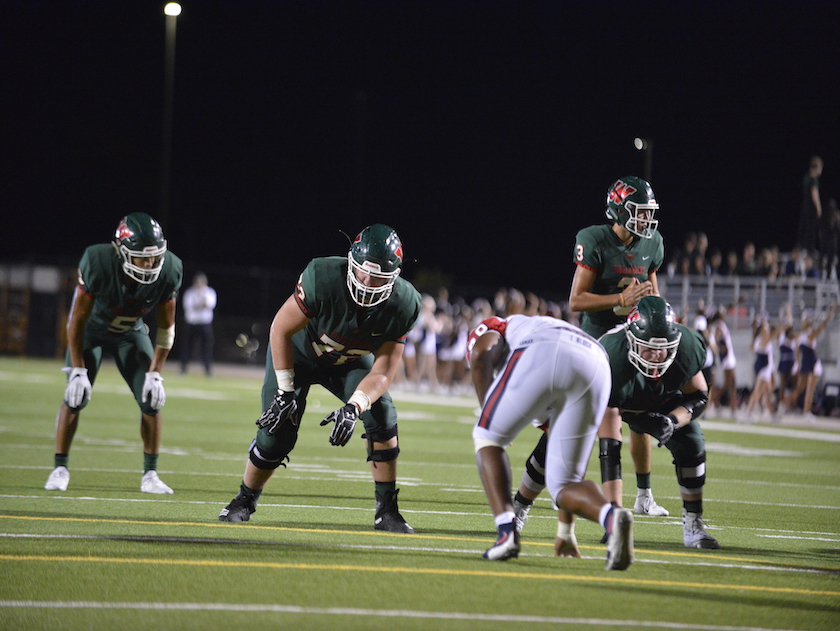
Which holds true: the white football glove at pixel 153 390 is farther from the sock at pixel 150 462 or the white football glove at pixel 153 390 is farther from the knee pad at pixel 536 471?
the knee pad at pixel 536 471

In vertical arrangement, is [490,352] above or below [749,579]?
above

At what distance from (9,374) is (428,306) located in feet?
29.5

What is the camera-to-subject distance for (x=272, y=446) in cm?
632

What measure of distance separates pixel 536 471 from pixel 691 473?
0.93 metres

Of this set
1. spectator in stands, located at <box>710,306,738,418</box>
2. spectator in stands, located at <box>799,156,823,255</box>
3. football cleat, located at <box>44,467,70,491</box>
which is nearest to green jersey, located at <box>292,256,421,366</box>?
football cleat, located at <box>44,467,70,491</box>

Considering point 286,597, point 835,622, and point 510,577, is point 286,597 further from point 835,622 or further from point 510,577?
point 835,622

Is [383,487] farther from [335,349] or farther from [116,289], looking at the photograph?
[116,289]

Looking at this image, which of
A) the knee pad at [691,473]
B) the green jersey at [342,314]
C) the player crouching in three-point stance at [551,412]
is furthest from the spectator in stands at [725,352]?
the player crouching in three-point stance at [551,412]

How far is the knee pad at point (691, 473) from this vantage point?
6238 mm

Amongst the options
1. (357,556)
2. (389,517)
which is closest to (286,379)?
(389,517)

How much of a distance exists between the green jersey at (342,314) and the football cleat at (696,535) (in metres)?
2.03

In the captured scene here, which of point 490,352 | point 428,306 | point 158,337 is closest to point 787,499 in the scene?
point 490,352

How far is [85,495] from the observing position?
7.28 metres

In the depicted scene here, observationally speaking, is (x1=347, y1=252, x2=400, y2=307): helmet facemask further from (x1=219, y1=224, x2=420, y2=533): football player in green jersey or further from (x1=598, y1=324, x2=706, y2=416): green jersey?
(x1=598, y1=324, x2=706, y2=416): green jersey
